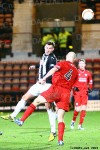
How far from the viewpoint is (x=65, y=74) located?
888 centimetres

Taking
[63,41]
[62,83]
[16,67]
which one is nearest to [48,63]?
[62,83]

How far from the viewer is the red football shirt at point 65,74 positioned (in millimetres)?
8859

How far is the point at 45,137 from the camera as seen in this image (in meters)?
10.6

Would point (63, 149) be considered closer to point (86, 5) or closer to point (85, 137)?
point (85, 137)

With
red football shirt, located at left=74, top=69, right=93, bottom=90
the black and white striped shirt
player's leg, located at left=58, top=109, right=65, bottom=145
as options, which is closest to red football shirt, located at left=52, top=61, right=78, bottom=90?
player's leg, located at left=58, top=109, right=65, bottom=145

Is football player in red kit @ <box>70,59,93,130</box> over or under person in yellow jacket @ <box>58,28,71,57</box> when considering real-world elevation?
over

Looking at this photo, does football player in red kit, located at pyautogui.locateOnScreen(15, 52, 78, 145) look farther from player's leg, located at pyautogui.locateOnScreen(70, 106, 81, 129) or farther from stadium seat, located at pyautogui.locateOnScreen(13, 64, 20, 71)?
stadium seat, located at pyautogui.locateOnScreen(13, 64, 20, 71)

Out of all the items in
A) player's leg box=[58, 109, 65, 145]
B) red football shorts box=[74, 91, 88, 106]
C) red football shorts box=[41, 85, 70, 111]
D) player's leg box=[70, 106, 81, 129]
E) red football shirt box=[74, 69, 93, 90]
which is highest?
red football shorts box=[41, 85, 70, 111]

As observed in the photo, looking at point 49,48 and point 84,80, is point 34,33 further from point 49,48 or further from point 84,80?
point 49,48

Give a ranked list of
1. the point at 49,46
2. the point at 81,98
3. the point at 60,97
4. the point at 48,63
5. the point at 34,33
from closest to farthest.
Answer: the point at 60,97
the point at 49,46
the point at 48,63
the point at 81,98
the point at 34,33

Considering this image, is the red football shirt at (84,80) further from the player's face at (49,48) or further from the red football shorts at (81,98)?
the player's face at (49,48)

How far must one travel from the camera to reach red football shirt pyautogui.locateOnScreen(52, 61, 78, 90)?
349 inches

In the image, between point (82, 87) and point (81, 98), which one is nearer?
point (81, 98)

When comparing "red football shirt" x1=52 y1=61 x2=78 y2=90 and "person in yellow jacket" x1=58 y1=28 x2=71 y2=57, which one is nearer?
"red football shirt" x1=52 y1=61 x2=78 y2=90
